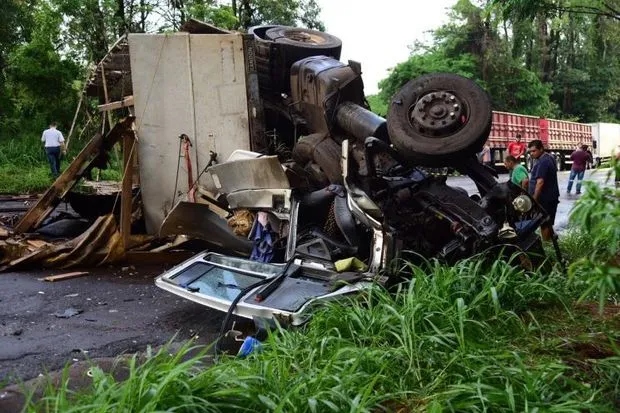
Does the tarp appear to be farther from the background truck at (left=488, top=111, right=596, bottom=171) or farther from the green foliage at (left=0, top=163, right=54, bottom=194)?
the background truck at (left=488, top=111, right=596, bottom=171)

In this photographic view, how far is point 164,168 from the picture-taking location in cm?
740

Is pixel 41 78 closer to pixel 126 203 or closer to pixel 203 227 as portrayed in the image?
pixel 126 203

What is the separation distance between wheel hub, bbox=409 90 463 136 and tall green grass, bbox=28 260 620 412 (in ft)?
4.12

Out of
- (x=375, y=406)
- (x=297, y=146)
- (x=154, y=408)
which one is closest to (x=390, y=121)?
(x=297, y=146)

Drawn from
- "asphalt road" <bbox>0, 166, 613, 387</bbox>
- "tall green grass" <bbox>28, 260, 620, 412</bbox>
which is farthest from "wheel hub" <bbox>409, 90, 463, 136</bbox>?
"tall green grass" <bbox>28, 260, 620, 412</bbox>

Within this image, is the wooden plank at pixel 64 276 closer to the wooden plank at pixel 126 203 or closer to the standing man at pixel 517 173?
the wooden plank at pixel 126 203

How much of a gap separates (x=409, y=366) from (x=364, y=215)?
1.88 meters

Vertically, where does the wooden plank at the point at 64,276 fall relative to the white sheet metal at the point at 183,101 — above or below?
below

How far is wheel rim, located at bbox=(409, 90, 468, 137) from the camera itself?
4609 mm

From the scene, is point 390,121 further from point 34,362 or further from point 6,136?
point 6,136

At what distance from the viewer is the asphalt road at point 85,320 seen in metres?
4.02

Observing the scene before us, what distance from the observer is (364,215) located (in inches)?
177

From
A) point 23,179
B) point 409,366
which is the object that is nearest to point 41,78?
point 23,179

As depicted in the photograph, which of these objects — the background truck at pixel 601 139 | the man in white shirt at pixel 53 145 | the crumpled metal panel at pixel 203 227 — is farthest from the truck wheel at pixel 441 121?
the background truck at pixel 601 139
